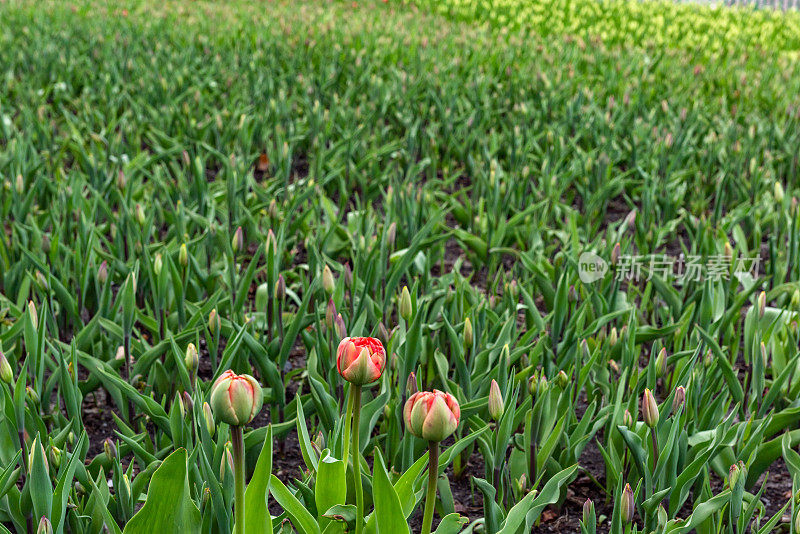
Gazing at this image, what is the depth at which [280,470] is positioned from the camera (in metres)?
1.96

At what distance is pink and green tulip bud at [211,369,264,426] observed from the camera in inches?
37.7

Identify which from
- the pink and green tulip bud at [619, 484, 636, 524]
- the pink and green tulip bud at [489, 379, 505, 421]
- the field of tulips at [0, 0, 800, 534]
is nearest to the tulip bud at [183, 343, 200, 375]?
the field of tulips at [0, 0, 800, 534]

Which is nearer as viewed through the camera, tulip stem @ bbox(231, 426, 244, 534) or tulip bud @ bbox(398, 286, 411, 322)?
tulip stem @ bbox(231, 426, 244, 534)

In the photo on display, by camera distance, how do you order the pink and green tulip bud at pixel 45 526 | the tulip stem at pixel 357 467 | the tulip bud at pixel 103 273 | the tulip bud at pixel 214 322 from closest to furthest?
the tulip stem at pixel 357 467 → the pink and green tulip bud at pixel 45 526 → the tulip bud at pixel 214 322 → the tulip bud at pixel 103 273

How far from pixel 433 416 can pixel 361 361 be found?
117 mm

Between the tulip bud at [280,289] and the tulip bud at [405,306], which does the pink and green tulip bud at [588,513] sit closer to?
the tulip bud at [405,306]

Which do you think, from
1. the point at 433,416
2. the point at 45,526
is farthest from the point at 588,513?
the point at 45,526

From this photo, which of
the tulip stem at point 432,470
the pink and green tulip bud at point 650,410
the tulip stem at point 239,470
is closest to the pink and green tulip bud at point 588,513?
the pink and green tulip bud at point 650,410

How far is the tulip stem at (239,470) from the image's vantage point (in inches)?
39.1

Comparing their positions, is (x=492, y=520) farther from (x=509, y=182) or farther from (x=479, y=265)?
(x=509, y=182)

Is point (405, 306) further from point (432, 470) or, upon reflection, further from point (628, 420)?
point (432, 470)

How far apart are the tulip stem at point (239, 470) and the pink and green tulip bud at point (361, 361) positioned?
148 mm

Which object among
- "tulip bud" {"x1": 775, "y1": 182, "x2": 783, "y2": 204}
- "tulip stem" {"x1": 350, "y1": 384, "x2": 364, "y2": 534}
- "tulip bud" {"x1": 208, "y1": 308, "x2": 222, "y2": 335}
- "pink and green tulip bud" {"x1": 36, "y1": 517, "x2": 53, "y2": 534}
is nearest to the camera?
"tulip stem" {"x1": 350, "y1": 384, "x2": 364, "y2": 534}

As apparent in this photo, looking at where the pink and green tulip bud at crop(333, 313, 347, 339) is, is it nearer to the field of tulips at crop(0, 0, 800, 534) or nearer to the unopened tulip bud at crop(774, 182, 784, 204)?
the field of tulips at crop(0, 0, 800, 534)
